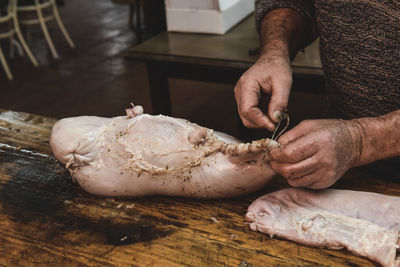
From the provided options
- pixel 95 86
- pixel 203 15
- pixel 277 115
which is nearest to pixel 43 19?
pixel 95 86

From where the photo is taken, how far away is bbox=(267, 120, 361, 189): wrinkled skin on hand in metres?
1.24

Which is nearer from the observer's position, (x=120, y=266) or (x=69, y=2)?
(x=120, y=266)

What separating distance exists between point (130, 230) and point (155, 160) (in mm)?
287

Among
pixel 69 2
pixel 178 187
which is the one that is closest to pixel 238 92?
pixel 178 187

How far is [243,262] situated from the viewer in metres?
1.31

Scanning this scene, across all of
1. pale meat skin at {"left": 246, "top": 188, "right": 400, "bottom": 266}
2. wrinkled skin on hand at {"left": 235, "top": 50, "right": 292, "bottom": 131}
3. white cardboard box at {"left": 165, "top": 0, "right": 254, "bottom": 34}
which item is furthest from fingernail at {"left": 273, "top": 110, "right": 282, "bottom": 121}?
white cardboard box at {"left": 165, "top": 0, "right": 254, "bottom": 34}

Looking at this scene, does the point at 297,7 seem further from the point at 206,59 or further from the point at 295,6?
the point at 206,59

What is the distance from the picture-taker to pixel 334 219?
1.43m

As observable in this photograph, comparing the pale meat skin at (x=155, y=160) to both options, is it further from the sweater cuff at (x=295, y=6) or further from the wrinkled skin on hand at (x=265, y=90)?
the sweater cuff at (x=295, y=6)

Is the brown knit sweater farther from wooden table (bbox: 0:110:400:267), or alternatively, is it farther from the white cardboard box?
the white cardboard box

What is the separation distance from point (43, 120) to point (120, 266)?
1221 millimetres

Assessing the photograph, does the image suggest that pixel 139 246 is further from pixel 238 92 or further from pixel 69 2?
pixel 69 2

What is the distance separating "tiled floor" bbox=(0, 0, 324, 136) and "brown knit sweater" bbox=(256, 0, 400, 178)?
7.29 ft

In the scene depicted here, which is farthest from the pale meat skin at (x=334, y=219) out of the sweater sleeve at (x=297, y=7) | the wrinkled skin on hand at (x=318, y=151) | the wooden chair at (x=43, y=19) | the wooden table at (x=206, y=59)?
the wooden chair at (x=43, y=19)
